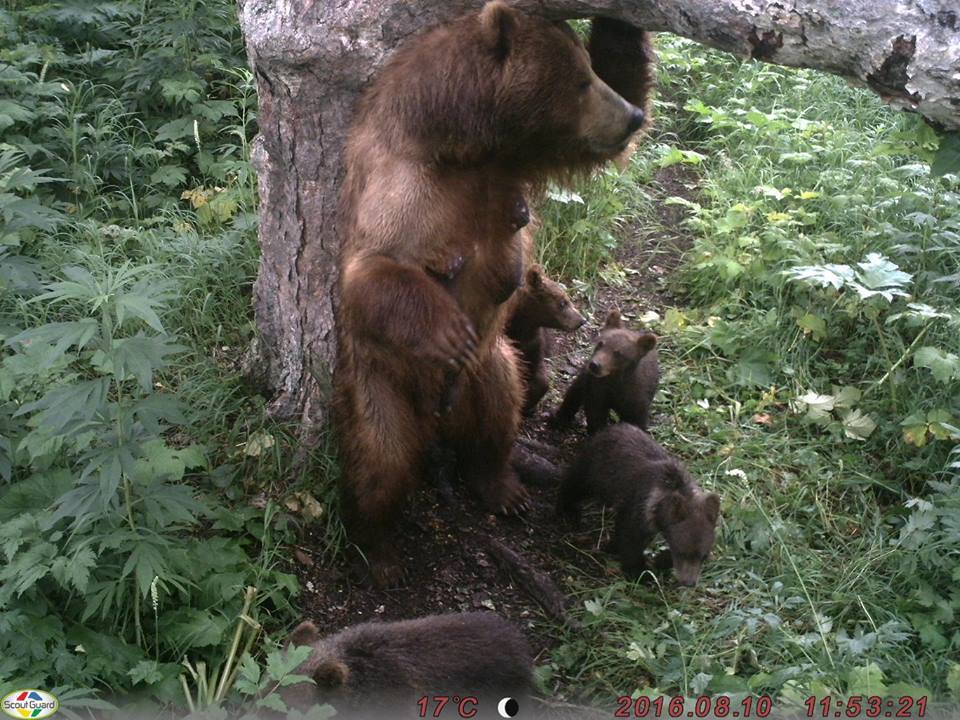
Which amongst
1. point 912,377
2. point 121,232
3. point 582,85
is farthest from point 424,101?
point 912,377

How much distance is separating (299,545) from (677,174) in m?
4.45

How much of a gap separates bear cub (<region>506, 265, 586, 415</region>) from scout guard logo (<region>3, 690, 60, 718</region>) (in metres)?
2.86

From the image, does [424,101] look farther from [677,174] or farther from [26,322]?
[677,174]

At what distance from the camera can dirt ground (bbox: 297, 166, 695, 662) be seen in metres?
4.70

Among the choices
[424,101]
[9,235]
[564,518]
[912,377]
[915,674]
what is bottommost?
[564,518]

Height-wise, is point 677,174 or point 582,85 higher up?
point 582,85

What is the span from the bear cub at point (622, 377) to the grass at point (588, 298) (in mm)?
344

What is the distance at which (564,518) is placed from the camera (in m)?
5.37

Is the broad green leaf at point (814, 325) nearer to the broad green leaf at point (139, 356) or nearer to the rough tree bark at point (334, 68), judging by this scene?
the rough tree bark at point (334, 68)

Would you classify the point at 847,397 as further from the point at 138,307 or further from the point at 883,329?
the point at 138,307

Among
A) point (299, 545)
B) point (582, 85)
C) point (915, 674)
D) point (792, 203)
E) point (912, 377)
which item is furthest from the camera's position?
point (792, 203)

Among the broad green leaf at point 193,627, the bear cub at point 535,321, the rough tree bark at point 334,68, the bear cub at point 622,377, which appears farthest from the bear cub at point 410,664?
the bear cub at point 535,321

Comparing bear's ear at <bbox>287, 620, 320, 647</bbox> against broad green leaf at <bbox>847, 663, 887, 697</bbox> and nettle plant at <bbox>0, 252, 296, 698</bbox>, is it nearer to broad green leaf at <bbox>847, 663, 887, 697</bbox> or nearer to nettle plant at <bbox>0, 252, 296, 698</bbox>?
→ nettle plant at <bbox>0, 252, 296, 698</bbox>

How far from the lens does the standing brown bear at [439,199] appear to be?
14.0 ft
